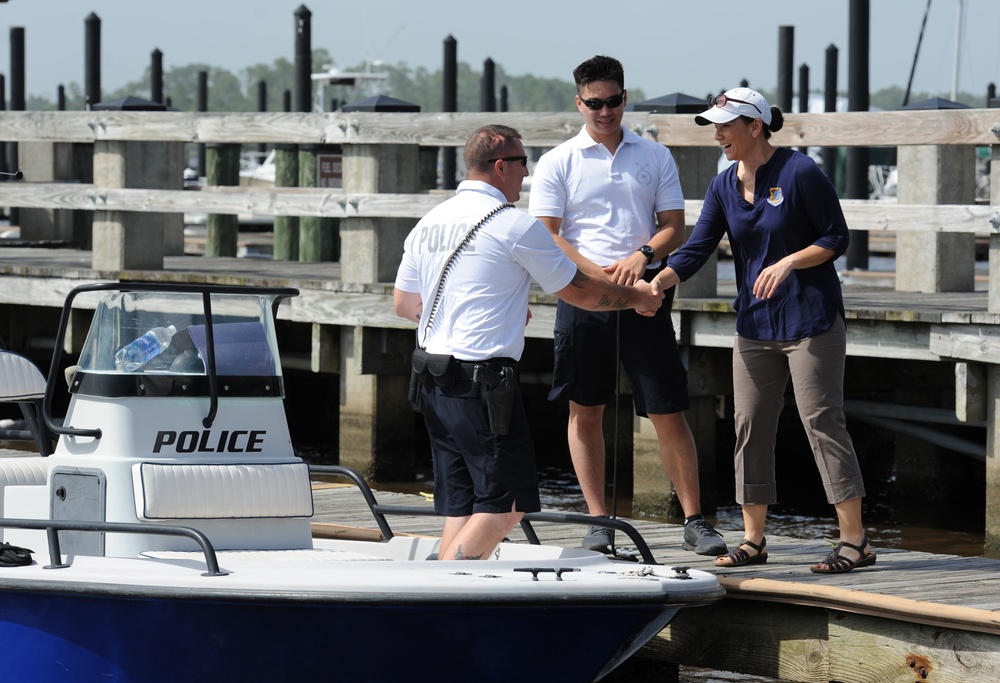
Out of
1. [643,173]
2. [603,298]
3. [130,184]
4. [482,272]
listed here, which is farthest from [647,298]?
[130,184]

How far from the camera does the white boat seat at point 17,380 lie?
21.8ft

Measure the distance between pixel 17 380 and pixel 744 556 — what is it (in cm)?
285

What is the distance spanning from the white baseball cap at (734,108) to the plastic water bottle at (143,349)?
1.96 metres

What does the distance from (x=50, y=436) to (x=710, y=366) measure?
14.7ft

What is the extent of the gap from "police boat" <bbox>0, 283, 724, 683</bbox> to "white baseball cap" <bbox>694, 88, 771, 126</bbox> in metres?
1.46

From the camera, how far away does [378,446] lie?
36.3 ft

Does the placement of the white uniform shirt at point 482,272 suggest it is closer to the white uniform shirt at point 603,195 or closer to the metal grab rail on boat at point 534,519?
the metal grab rail on boat at point 534,519

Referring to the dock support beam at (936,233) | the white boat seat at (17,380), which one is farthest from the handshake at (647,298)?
the dock support beam at (936,233)

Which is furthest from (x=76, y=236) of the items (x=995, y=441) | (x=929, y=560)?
(x=929, y=560)

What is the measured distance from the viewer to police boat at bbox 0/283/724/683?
5.12m

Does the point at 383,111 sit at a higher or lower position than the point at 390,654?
higher

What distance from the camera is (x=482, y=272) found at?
546cm

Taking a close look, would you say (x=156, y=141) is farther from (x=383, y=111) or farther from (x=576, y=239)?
(x=576, y=239)

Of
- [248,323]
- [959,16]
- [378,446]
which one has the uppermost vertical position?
[959,16]
